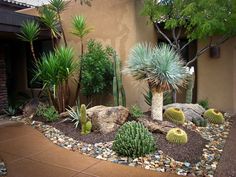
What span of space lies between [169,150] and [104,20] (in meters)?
5.24

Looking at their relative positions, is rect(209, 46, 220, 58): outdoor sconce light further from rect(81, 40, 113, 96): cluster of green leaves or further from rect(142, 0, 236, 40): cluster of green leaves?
rect(81, 40, 113, 96): cluster of green leaves

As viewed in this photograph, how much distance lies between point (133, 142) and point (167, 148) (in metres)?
0.75

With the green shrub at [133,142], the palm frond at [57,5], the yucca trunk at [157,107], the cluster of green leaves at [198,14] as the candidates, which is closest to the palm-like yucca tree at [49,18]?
the palm frond at [57,5]

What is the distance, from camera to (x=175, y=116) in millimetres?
6504

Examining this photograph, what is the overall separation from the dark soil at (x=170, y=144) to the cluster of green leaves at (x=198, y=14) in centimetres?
293

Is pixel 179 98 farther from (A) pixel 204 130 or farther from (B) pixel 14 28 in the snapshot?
(B) pixel 14 28

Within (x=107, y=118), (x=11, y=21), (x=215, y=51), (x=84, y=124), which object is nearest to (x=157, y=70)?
(x=107, y=118)

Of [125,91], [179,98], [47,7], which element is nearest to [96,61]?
[125,91]

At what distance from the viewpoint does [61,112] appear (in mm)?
7684

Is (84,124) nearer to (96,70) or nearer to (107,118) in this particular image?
(107,118)

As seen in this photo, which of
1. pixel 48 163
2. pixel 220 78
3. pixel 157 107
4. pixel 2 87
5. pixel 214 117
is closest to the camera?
pixel 48 163

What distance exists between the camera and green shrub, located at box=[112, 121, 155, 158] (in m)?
4.47

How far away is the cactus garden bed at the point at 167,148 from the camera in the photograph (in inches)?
166

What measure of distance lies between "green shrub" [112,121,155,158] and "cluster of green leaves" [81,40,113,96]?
327 cm
